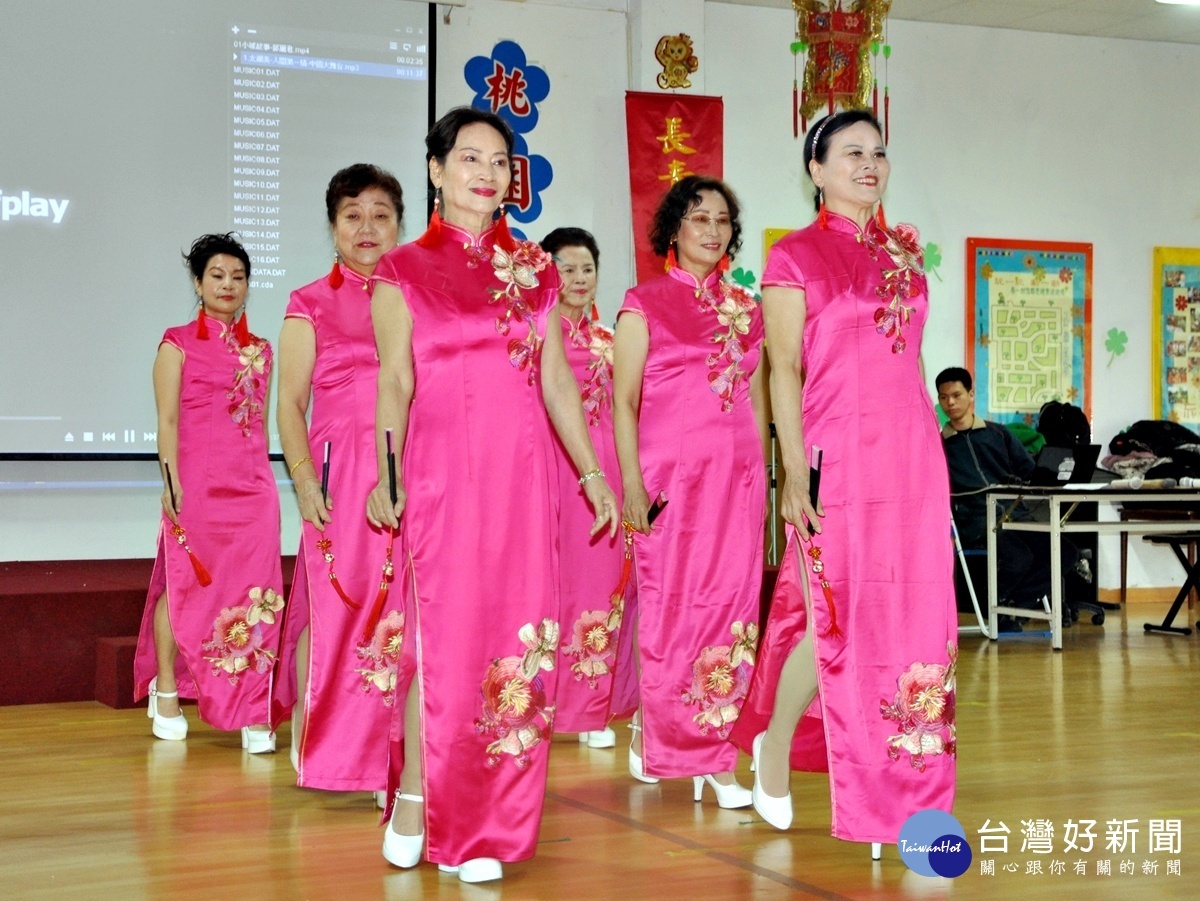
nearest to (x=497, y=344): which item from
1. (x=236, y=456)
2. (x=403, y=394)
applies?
(x=403, y=394)

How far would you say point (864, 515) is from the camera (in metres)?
2.55

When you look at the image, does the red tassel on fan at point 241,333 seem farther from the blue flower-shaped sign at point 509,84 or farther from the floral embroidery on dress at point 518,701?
the blue flower-shaped sign at point 509,84

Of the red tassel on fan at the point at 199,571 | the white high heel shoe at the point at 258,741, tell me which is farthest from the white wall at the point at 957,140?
the white high heel shoe at the point at 258,741

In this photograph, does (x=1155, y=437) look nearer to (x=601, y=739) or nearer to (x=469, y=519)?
(x=601, y=739)

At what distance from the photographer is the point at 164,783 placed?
346cm

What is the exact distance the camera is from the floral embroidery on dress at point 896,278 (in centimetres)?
259

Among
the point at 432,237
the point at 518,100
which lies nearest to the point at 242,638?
the point at 432,237

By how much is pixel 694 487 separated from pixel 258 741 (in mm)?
1535

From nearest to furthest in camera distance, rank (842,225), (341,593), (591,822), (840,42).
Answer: (842,225) → (591,822) → (341,593) → (840,42)

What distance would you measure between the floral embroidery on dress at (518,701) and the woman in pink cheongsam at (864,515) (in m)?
0.49

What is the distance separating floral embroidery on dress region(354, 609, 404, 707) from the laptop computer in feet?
12.8

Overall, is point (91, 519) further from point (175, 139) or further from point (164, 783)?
point (164, 783)

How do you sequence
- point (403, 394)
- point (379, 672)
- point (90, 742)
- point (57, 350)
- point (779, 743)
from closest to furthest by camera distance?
point (403, 394) → point (779, 743) → point (379, 672) → point (90, 742) → point (57, 350)

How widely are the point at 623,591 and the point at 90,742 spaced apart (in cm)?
166
